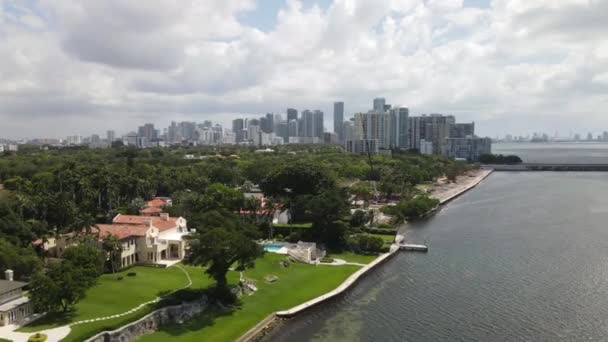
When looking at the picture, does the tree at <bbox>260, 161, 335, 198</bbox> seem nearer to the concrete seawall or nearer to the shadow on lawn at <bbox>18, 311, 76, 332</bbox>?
the concrete seawall

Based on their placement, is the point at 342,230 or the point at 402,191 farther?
the point at 402,191

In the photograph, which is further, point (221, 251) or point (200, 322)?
point (221, 251)

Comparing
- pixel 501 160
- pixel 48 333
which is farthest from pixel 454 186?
pixel 48 333

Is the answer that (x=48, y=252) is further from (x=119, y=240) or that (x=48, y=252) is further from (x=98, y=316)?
(x=98, y=316)

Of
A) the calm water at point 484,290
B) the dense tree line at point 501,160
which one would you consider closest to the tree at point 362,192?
the calm water at point 484,290

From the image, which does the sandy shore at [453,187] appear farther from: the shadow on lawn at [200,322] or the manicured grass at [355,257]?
the shadow on lawn at [200,322]

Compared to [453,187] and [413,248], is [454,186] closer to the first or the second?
[453,187]

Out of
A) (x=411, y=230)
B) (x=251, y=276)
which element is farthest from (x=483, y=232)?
(x=251, y=276)
